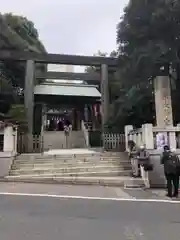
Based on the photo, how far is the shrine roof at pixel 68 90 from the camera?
88.7 feet

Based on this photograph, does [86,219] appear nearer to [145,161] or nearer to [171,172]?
[171,172]

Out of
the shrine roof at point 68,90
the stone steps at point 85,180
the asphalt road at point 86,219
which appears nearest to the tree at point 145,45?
the stone steps at point 85,180

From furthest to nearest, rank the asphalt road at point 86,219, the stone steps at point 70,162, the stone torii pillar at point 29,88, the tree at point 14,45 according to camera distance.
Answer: the tree at point 14,45 < the stone torii pillar at point 29,88 < the stone steps at point 70,162 < the asphalt road at point 86,219

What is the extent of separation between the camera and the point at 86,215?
744 cm

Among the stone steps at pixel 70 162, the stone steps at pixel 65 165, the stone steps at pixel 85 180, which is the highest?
the stone steps at pixel 70 162

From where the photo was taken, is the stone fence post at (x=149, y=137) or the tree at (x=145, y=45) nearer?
the stone fence post at (x=149, y=137)

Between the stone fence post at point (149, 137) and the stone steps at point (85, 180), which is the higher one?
the stone fence post at point (149, 137)

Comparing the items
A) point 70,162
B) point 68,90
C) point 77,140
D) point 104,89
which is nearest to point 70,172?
point 70,162

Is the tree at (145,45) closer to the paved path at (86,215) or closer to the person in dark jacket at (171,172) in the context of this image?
the person in dark jacket at (171,172)

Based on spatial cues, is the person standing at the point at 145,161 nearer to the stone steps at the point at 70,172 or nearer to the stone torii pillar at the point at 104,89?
the stone steps at the point at 70,172

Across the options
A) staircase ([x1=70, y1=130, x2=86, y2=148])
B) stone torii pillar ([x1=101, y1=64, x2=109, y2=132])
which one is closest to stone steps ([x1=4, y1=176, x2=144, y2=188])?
stone torii pillar ([x1=101, y1=64, x2=109, y2=132])

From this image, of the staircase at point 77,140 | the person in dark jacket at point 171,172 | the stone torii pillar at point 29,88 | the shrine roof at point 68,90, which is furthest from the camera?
the shrine roof at point 68,90

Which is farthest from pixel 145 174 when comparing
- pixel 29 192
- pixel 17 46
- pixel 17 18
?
pixel 17 18

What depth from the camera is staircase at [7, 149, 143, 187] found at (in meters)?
13.6
